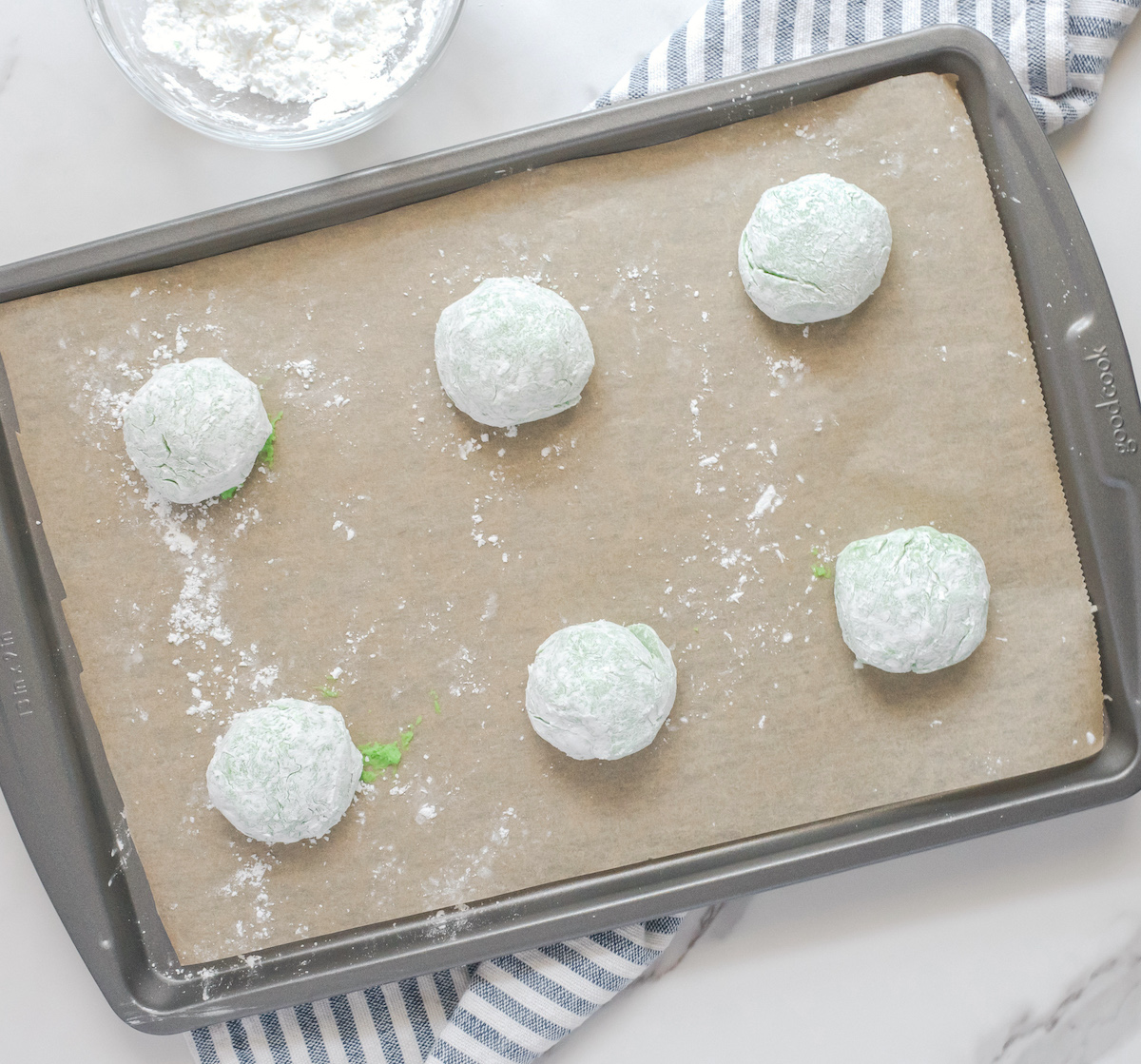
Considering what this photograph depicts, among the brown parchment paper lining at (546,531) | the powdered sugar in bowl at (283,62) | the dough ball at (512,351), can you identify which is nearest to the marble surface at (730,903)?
the powdered sugar in bowl at (283,62)

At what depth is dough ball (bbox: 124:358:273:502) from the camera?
1.13m

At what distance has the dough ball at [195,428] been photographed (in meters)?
1.13

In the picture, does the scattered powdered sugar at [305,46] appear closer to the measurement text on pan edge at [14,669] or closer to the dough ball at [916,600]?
the measurement text on pan edge at [14,669]

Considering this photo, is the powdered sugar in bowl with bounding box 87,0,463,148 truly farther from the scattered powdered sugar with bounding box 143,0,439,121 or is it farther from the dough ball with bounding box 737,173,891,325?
the dough ball with bounding box 737,173,891,325

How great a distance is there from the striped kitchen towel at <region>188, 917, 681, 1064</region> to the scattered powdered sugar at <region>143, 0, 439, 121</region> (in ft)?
3.82

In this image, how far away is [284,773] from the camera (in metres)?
1.14

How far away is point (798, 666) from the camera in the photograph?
1209mm

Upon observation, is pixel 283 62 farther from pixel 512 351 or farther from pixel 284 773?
pixel 284 773

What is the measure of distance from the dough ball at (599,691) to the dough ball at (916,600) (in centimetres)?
25

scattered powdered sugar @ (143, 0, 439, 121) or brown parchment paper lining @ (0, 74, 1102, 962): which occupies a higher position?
scattered powdered sugar @ (143, 0, 439, 121)

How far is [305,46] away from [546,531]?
2.32 feet

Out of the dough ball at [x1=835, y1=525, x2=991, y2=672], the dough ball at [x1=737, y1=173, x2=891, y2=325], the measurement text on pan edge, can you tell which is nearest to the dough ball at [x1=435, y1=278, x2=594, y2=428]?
the dough ball at [x1=737, y1=173, x2=891, y2=325]

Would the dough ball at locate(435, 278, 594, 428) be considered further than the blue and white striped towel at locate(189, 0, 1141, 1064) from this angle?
No

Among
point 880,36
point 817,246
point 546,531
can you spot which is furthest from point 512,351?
point 880,36
